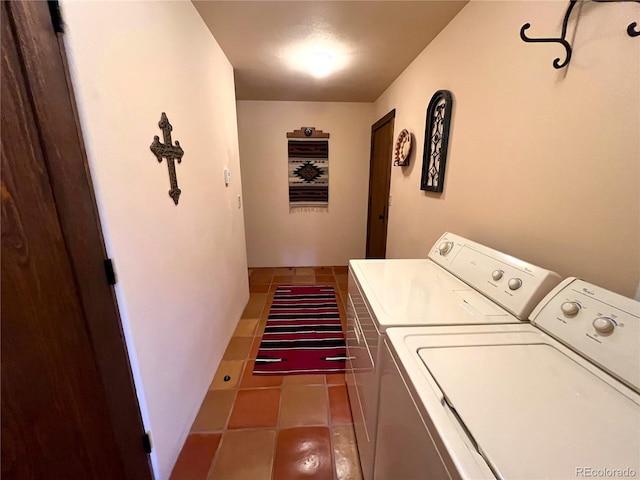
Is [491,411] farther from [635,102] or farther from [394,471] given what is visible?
[635,102]

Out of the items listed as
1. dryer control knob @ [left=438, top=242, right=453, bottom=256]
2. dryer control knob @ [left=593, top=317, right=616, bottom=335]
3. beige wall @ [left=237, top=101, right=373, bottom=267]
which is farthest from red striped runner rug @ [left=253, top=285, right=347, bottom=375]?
dryer control knob @ [left=593, top=317, right=616, bottom=335]

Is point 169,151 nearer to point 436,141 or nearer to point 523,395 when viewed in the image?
point 523,395

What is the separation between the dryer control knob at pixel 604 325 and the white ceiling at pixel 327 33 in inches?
69.0

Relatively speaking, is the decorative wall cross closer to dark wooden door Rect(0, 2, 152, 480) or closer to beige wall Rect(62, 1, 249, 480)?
beige wall Rect(62, 1, 249, 480)

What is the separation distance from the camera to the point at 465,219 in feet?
5.05

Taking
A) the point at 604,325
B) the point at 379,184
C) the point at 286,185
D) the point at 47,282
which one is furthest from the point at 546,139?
the point at 286,185

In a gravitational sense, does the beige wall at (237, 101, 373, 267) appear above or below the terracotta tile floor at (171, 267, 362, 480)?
above

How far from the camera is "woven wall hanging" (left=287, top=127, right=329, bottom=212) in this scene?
357 centimetres

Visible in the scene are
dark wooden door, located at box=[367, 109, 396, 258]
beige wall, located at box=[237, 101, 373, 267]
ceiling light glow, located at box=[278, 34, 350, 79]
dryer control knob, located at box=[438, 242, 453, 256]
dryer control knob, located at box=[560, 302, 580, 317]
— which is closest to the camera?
dryer control knob, located at box=[560, 302, 580, 317]

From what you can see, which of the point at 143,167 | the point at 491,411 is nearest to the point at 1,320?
the point at 143,167

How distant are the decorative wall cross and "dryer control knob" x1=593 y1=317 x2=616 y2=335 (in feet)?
5.44

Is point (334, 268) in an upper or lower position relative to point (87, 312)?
lower

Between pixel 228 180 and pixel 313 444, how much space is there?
2.01 metres

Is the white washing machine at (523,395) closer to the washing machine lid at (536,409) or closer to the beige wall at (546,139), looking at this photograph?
the washing machine lid at (536,409)
